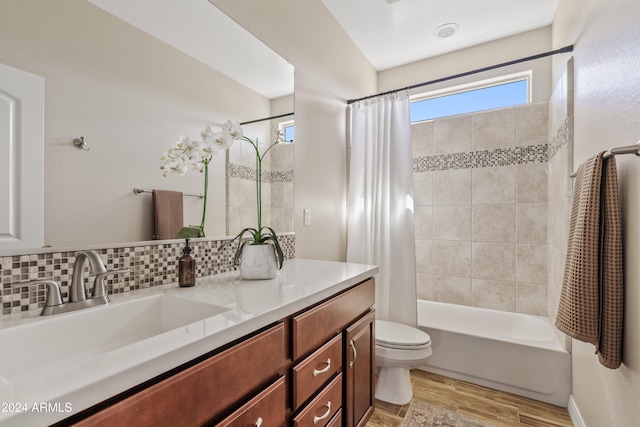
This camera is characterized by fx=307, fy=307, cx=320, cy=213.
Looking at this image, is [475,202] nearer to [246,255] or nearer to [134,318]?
[246,255]

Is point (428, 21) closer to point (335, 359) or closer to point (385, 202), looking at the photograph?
point (385, 202)

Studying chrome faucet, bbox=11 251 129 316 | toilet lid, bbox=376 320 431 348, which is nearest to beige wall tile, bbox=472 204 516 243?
toilet lid, bbox=376 320 431 348

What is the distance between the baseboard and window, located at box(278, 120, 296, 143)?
2.11 meters

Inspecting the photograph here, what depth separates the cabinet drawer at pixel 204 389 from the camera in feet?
1.66

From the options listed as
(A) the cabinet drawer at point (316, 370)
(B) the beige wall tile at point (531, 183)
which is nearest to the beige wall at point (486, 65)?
(B) the beige wall tile at point (531, 183)

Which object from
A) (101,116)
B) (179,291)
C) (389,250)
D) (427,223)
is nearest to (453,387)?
(389,250)

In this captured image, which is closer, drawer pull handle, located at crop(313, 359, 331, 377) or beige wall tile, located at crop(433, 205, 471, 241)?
drawer pull handle, located at crop(313, 359, 331, 377)

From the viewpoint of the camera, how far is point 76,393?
17.2 inches

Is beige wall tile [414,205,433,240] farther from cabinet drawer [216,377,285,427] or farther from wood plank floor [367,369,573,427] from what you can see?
cabinet drawer [216,377,285,427]

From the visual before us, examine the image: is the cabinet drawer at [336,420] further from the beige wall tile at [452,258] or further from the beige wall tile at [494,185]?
the beige wall tile at [494,185]

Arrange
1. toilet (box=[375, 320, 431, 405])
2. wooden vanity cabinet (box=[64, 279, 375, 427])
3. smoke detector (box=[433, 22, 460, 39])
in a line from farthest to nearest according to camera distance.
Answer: smoke detector (box=[433, 22, 460, 39])
toilet (box=[375, 320, 431, 405])
wooden vanity cabinet (box=[64, 279, 375, 427])

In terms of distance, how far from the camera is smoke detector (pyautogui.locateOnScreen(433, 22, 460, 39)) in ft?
7.64

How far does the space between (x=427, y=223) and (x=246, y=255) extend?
203 centimetres

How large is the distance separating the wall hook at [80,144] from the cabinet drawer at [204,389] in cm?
74
